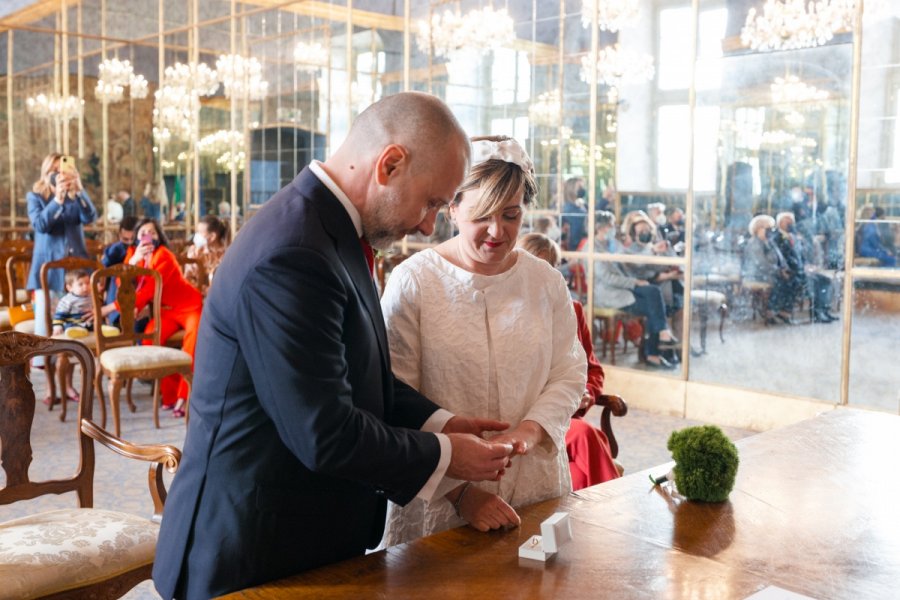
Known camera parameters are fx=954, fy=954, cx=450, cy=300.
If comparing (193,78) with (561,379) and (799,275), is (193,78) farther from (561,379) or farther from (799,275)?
(561,379)

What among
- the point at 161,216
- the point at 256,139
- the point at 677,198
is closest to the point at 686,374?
the point at 677,198

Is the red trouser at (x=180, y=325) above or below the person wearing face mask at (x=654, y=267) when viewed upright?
below

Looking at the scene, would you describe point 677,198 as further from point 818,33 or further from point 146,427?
point 146,427

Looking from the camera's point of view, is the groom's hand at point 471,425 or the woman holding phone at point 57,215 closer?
the groom's hand at point 471,425

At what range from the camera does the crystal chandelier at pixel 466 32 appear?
804 centimetres

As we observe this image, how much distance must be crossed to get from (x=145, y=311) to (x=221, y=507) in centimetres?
560

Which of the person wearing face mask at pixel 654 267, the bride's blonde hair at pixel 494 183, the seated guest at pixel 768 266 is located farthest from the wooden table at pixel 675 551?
the person wearing face mask at pixel 654 267

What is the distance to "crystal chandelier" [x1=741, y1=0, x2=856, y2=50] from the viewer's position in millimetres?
5789

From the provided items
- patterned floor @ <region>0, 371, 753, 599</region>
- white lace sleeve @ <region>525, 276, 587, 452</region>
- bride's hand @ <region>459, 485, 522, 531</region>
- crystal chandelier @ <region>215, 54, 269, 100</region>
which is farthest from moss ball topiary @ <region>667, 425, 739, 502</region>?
crystal chandelier @ <region>215, 54, 269, 100</region>

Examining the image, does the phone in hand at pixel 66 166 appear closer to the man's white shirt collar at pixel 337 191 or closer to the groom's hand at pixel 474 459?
the man's white shirt collar at pixel 337 191

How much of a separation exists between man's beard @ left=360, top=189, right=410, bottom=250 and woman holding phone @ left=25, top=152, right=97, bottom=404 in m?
6.78

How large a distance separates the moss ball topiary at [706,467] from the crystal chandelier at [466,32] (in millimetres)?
6323

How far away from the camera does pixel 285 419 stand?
1.55 metres

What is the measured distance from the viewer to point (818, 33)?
5891 mm
